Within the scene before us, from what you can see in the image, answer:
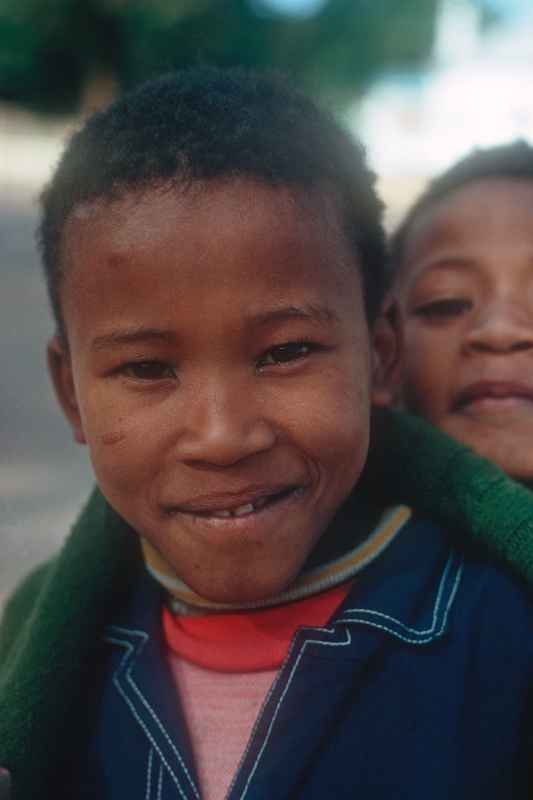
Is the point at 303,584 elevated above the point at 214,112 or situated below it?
below

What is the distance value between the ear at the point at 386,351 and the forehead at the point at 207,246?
263 millimetres

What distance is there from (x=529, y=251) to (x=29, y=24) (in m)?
18.3

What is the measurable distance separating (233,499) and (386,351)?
440mm

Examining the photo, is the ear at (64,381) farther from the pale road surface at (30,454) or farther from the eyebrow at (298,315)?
the pale road surface at (30,454)

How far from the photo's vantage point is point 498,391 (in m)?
1.81

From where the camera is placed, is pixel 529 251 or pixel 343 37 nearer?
pixel 529 251

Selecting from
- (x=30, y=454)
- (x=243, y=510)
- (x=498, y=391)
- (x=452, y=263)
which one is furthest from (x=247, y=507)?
(x=30, y=454)

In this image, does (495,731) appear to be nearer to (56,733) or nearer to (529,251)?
(56,733)

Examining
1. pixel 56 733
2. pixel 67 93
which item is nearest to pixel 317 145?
pixel 56 733

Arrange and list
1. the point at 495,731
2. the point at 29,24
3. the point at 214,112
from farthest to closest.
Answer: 1. the point at 29,24
2. the point at 214,112
3. the point at 495,731

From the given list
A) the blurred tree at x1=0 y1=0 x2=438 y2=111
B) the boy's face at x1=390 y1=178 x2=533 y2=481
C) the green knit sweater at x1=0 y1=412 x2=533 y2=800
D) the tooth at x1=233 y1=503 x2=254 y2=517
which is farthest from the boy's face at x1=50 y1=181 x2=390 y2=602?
the blurred tree at x1=0 y1=0 x2=438 y2=111

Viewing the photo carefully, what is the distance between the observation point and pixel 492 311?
5.94ft

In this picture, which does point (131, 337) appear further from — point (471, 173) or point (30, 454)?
point (30, 454)

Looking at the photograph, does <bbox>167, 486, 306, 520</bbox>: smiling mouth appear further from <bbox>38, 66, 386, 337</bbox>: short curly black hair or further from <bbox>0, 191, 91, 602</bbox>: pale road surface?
<bbox>0, 191, 91, 602</bbox>: pale road surface
